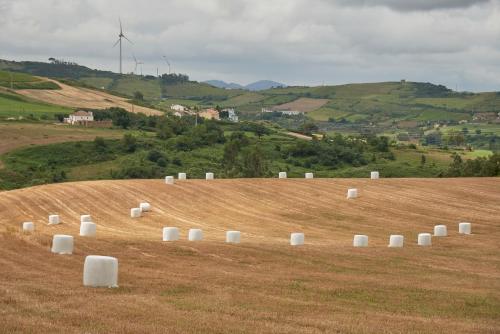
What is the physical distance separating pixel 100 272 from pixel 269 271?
307 inches

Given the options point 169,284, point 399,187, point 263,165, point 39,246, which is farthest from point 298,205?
point 263,165

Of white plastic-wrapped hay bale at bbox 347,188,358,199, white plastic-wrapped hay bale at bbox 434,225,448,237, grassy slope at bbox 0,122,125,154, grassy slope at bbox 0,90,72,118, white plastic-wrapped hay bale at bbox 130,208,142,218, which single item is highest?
grassy slope at bbox 0,90,72,118

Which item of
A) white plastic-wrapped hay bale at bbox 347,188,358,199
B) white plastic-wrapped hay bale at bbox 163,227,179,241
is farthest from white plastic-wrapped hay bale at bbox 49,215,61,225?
white plastic-wrapped hay bale at bbox 347,188,358,199

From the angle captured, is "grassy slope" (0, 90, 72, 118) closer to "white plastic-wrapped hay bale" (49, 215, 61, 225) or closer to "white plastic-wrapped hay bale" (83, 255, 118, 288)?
"white plastic-wrapped hay bale" (49, 215, 61, 225)

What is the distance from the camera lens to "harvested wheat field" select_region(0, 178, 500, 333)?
1791 cm

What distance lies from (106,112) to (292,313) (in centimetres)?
16779

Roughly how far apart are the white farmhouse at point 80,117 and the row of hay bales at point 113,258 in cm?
10603

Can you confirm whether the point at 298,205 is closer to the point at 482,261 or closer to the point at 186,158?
the point at 482,261

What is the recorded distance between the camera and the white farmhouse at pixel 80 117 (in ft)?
563

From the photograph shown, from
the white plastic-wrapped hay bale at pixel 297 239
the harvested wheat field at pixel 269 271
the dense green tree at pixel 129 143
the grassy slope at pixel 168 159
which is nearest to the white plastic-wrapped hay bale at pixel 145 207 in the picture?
the harvested wheat field at pixel 269 271

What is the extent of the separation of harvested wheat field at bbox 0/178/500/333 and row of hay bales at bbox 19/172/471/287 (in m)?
0.38

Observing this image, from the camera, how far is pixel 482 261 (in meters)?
32.6

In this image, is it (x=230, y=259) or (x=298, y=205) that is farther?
(x=298, y=205)

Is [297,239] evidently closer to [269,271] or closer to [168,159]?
[269,271]
